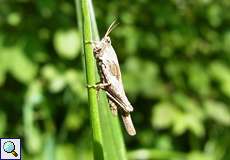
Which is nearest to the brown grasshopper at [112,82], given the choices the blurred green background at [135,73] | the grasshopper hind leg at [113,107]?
the grasshopper hind leg at [113,107]

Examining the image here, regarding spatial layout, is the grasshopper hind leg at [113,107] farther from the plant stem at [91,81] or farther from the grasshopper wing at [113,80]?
the plant stem at [91,81]

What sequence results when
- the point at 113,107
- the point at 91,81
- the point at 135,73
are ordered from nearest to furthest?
1. the point at 91,81
2. the point at 113,107
3. the point at 135,73

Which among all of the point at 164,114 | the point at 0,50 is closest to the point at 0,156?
the point at 0,50

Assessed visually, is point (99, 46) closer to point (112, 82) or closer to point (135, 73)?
point (112, 82)

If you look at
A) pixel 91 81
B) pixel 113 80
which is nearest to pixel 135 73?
pixel 113 80

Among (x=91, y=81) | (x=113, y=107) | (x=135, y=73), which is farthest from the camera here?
(x=135, y=73)

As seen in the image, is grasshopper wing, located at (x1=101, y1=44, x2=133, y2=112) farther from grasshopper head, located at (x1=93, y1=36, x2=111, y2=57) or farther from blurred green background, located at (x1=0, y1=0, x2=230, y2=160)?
blurred green background, located at (x1=0, y1=0, x2=230, y2=160)
